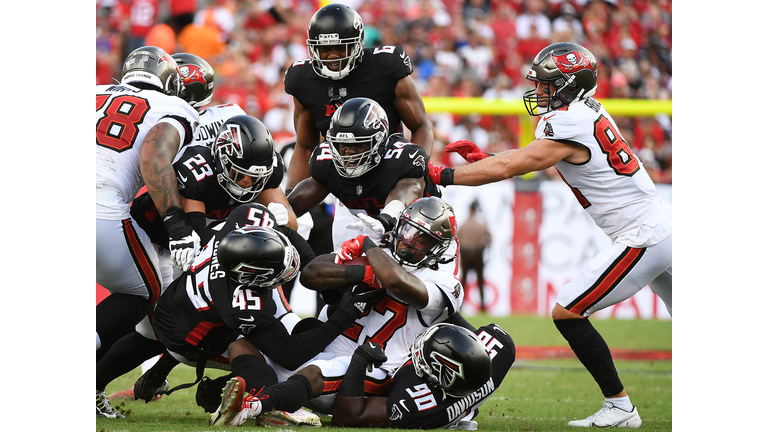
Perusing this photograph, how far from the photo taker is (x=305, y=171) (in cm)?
569

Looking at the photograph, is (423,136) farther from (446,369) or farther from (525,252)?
(525,252)

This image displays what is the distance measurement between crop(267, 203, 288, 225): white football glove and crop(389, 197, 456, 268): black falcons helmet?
67cm

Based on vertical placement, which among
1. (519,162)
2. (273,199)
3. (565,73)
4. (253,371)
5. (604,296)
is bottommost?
(253,371)

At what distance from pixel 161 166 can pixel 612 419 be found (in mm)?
2895

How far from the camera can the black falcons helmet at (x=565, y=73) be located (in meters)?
4.79

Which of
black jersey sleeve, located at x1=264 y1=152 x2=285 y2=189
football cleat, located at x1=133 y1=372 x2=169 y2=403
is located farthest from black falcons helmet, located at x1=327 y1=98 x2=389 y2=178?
football cleat, located at x1=133 y1=372 x2=169 y2=403

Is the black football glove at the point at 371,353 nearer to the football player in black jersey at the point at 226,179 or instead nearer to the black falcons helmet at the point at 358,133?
the football player in black jersey at the point at 226,179

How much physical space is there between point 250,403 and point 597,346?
209 centimetres

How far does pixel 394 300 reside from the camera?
409 cm

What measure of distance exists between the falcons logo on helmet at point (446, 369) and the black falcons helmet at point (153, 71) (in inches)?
101

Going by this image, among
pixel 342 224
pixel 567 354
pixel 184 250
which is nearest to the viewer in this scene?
pixel 184 250

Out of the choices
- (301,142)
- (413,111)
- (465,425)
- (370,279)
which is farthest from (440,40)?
(465,425)

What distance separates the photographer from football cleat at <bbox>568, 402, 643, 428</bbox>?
4.36 metres

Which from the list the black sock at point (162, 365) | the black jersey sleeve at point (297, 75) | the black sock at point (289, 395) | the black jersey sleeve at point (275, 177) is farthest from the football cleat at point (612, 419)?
the black jersey sleeve at point (297, 75)
